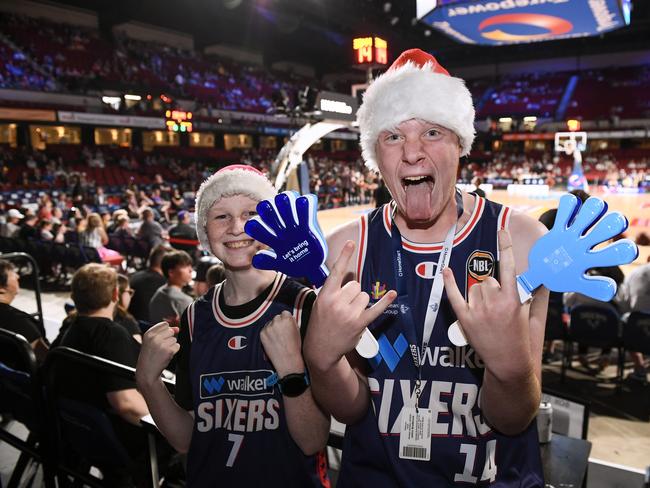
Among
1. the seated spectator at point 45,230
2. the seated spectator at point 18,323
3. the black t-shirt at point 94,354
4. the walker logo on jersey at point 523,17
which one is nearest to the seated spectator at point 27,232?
the seated spectator at point 45,230

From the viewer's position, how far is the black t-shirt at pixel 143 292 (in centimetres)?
516

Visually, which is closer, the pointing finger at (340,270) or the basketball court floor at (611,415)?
the pointing finger at (340,270)

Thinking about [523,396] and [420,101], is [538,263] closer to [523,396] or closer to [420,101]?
[523,396]

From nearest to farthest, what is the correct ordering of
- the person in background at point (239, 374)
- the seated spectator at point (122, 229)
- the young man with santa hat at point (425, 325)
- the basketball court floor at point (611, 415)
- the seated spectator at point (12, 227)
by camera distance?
1. the young man with santa hat at point (425, 325)
2. the person in background at point (239, 374)
3. the basketball court floor at point (611, 415)
4. the seated spectator at point (122, 229)
5. the seated spectator at point (12, 227)

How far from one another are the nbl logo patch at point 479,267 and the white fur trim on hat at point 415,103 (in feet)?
1.20

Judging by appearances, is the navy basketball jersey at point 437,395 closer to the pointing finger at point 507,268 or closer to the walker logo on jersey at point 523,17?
the pointing finger at point 507,268

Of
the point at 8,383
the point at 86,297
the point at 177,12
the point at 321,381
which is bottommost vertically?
the point at 8,383

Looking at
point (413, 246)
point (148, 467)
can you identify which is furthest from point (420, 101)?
point (148, 467)

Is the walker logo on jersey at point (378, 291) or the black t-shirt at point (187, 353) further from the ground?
the walker logo on jersey at point (378, 291)

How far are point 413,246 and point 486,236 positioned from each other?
0.22m

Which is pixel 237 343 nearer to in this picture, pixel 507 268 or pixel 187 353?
pixel 187 353

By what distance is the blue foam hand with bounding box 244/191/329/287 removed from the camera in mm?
1316

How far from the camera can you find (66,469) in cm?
262

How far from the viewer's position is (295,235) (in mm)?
1325
